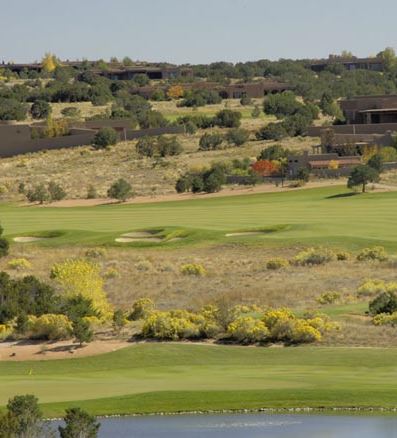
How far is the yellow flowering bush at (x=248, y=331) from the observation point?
4969 cm

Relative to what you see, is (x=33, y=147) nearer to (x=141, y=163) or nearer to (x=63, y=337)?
(x=141, y=163)

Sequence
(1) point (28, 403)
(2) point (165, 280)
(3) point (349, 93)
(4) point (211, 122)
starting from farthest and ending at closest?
(3) point (349, 93)
(4) point (211, 122)
(2) point (165, 280)
(1) point (28, 403)

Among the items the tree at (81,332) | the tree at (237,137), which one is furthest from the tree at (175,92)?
the tree at (81,332)

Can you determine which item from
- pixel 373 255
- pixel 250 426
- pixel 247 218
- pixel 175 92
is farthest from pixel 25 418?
pixel 175 92

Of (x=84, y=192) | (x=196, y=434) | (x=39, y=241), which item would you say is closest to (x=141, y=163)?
(x=84, y=192)

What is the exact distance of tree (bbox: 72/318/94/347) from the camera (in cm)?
4925

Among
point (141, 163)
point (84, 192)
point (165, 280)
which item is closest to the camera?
point (165, 280)

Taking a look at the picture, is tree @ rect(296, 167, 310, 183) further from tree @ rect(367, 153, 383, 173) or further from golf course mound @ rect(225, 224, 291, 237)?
golf course mound @ rect(225, 224, 291, 237)

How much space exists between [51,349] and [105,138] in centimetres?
8239

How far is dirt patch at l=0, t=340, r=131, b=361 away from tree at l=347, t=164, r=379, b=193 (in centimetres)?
4658

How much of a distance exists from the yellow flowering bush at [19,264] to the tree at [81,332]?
21767 millimetres

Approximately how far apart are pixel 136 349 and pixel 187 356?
2.00 meters

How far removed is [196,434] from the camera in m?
36.9

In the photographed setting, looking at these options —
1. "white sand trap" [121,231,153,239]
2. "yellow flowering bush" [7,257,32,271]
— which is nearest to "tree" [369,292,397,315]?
Answer: "yellow flowering bush" [7,257,32,271]
